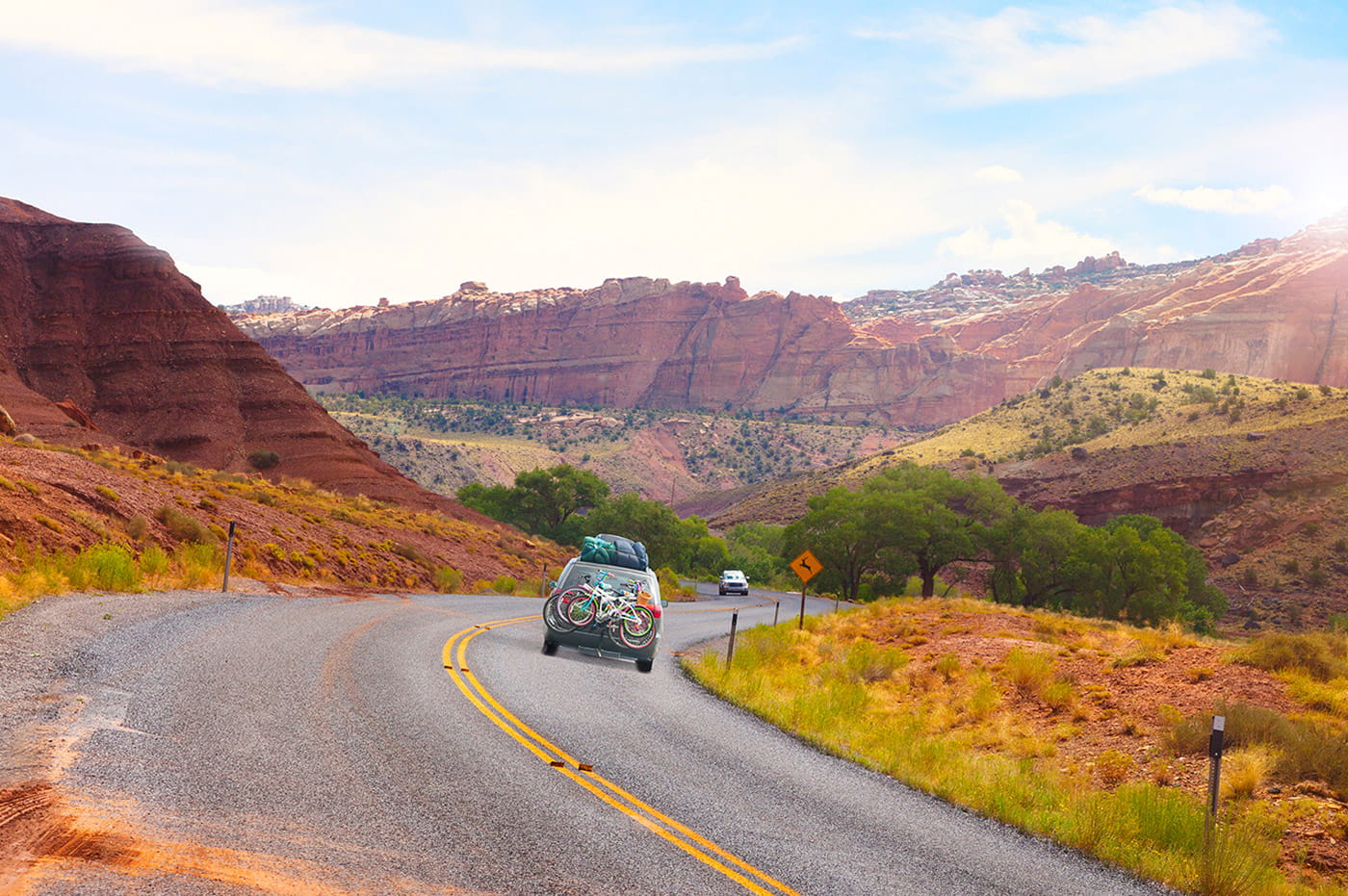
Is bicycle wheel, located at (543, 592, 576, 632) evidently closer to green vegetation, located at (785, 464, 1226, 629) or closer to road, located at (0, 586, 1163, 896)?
road, located at (0, 586, 1163, 896)

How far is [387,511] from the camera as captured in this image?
154 feet

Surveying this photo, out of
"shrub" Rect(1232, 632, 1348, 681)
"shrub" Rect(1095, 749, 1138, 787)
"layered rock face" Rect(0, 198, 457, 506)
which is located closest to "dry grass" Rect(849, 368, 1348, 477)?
"layered rock face" Rect(0, 198, 457, 506)

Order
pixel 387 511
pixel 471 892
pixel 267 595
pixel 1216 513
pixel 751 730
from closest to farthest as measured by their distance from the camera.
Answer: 1. pixel 471 892
2. pixel 751 730
3. pixel 267 595
4. pixel 387 511
5. pixel 1216 513

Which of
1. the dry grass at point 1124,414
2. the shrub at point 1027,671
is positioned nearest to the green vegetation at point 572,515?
the dry grass at point 1124,414

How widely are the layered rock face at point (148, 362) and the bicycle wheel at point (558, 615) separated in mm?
42895

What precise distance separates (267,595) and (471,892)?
17.4 m

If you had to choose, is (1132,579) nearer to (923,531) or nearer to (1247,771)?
(923,531)

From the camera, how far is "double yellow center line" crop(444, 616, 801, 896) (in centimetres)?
632

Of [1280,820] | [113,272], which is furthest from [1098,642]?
[113,272]

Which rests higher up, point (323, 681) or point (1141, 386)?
point (1141, 386)

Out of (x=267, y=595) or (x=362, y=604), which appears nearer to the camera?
(x=267, y=595)

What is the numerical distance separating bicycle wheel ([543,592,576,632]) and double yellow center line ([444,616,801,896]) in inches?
131

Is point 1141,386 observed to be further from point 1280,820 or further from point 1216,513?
point 1280,820

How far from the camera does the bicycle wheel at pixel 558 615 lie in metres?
15.9
